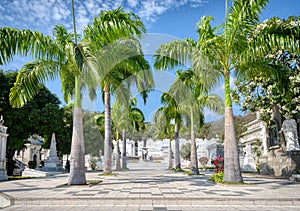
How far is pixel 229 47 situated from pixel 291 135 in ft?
28.9

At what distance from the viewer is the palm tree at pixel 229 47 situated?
10.6m

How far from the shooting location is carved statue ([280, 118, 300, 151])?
1684cm

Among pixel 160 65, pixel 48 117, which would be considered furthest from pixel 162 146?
pixel 160 65

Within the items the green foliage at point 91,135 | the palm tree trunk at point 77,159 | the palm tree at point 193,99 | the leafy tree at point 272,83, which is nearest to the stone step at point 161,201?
the palm tree trunk at point 77,159

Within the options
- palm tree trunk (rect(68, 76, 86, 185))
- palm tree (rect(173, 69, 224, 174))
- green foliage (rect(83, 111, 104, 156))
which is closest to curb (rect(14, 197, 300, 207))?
palm tree trunk (rect(68, 76, 86, 185))

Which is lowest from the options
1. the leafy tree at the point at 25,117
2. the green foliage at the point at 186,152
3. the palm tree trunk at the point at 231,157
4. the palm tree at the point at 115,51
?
the green foliage at the point at 186,152

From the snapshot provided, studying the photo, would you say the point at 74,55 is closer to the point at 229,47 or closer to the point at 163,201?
the point at 163,201

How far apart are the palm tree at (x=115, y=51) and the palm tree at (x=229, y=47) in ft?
8.91

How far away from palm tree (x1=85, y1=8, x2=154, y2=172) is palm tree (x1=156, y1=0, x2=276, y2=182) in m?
2.72

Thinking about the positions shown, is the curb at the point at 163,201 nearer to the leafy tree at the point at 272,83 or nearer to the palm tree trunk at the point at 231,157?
the palm tree trunk at the point at 231,157

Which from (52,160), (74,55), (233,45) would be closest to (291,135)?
(233,45)

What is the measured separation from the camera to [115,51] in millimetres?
13484

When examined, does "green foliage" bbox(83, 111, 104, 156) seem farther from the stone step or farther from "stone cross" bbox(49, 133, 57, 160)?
the stone step

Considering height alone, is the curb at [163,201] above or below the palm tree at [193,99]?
below
